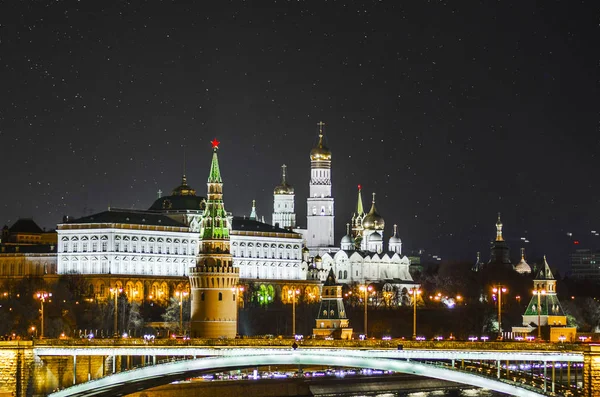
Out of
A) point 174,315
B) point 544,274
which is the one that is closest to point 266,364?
point 544,274

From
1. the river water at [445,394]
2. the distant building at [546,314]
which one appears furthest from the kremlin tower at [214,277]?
the distant building at [546,314]

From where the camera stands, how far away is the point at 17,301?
179875 mm

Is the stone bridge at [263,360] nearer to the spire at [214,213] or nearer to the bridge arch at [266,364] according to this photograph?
the bridge arch at [266,364]

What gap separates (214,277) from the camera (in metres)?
153

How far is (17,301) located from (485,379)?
311 feet

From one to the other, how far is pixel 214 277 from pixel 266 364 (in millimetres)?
54981

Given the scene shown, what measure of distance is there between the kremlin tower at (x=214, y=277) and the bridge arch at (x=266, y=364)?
44.3 m

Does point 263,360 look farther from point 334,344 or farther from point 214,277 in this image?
point 214,277

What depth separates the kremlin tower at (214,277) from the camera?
493ft

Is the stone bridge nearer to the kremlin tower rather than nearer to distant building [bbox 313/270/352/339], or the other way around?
the kremlin tower

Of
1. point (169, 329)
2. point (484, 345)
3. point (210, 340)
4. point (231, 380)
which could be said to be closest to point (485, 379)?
point (484, 345)

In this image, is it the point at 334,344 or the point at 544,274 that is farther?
the point at 544,274

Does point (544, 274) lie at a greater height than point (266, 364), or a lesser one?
greater

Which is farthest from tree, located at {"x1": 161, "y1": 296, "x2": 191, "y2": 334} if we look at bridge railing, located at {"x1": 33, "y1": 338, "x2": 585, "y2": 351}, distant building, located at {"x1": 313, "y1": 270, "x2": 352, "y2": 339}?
bridge railing, located at {"x1": 33, "y1": 338, "x2": 585, "y2": 351}
